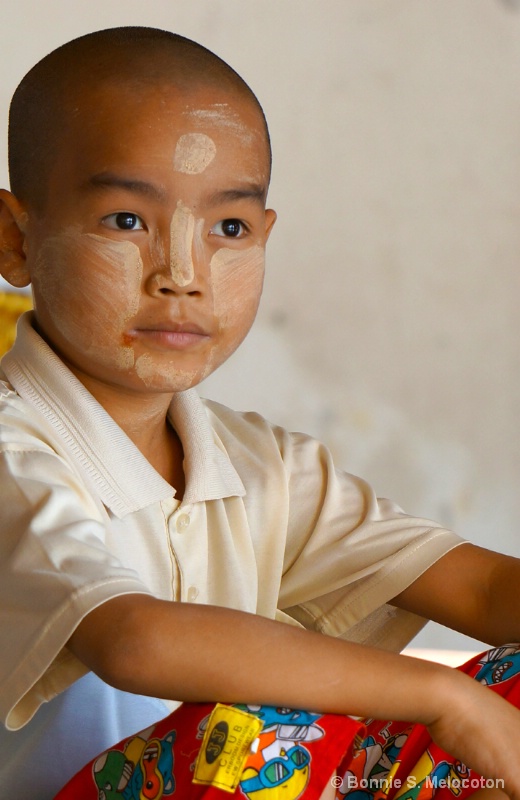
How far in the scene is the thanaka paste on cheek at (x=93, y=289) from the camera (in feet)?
2.84

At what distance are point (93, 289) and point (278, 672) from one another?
323 mm

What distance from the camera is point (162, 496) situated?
3.06 feet

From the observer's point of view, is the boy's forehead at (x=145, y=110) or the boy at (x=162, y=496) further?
the boy's forehead at (x=145, y=110)

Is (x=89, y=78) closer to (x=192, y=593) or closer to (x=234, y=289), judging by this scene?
(x=234, y=289)

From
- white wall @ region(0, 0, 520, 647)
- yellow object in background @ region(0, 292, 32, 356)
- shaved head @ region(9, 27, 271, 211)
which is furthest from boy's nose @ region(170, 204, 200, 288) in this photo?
white wall @ region(0, 0, 520, 647)

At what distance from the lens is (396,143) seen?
2.00 meters

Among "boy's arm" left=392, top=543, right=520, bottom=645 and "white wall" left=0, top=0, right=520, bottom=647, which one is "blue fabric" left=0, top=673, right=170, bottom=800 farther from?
"white wall" left=0, top=0, right=520, bottom=647

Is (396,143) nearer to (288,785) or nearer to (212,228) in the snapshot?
(212,228)

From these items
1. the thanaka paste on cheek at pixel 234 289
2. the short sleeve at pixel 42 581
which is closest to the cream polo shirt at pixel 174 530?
the short sleeve at pixel 42 581

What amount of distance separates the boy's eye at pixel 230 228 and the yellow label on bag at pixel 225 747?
0.37 meters

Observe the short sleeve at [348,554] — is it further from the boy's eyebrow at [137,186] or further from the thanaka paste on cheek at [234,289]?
the boy's eyebrow at [137,186]

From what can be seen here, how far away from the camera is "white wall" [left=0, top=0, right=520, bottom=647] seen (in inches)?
77.4

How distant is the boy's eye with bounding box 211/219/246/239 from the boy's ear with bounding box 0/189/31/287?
16 centimetres

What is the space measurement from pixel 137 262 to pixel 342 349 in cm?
117
